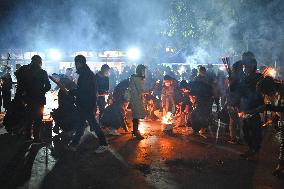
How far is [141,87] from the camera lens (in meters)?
9.59

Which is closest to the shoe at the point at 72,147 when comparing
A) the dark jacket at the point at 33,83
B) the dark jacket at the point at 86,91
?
the dark jacket at the point at 86,91

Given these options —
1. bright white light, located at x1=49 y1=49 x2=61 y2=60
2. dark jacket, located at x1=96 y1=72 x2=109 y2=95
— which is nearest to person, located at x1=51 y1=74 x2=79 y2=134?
dark jacket, located at x1=96 y1=72 x2=109 y2=95

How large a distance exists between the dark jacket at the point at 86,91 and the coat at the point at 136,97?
1.72 meters

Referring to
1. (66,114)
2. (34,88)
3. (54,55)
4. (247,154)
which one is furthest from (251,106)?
(54,55)

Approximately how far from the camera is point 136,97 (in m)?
9.62

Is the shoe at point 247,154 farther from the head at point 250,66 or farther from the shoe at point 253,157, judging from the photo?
the head at point 250,66

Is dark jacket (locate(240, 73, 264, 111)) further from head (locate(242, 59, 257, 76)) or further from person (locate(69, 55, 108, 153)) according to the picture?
person (locate(69, 55, 108, 153))

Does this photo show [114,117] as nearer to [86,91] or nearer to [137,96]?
[137,96]

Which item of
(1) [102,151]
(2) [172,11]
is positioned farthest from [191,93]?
(2) [172,11]

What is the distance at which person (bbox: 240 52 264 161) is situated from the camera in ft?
23.9

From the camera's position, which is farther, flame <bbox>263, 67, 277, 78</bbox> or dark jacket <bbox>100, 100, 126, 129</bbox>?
Result: flame <bbox>263, 67, 277, 78</bbox>

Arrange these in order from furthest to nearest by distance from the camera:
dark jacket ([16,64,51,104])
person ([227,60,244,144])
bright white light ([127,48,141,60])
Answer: bright white light ([127,48,141,60]) < dark jacket ([16,64,51,104]) < person ([227,60,244,144])

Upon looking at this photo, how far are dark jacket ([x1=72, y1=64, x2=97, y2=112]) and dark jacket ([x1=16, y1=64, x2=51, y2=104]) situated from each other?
3.49ft

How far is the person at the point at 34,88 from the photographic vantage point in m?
8.41
